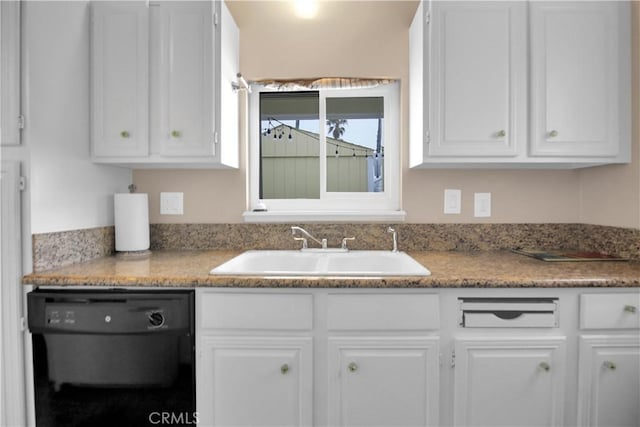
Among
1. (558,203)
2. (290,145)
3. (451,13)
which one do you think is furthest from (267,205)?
(558,203)

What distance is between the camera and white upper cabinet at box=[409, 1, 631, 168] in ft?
5.24

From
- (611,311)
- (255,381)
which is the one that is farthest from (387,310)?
(611,311)

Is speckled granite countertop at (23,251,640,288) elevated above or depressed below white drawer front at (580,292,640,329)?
above

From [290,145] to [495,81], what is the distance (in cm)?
112

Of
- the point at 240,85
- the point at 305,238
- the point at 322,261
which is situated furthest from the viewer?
the point at 305,238

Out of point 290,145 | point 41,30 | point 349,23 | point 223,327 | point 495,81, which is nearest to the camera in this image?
point 223,327

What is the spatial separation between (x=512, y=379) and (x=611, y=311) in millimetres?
452

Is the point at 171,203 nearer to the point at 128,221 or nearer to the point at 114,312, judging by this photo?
the point at 128,221

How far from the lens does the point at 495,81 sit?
1602 mm

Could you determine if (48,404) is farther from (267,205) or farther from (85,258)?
(267,205)

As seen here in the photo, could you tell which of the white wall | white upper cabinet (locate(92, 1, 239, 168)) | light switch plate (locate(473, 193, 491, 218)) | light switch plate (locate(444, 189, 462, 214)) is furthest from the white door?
light switch plate (locate(473, 193, 491, 218))

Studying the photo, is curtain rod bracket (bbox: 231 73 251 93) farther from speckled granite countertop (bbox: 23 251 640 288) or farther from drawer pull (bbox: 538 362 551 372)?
drawer pull (bbox: 538 362 551 372)

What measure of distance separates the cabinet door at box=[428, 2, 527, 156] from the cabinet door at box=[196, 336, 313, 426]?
121 centimetres

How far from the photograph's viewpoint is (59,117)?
1.47 meters
